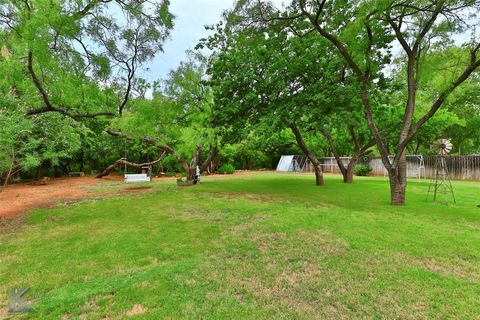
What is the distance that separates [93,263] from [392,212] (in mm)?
6302

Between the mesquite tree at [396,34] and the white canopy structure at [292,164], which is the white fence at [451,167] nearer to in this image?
the white canopy structure at [292,164]

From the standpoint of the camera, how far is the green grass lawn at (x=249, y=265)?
2457 mm

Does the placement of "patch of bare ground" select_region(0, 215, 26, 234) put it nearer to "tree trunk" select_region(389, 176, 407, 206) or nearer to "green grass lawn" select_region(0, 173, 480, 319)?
"green grass lawn" select_region(0, 173, 480, 319)

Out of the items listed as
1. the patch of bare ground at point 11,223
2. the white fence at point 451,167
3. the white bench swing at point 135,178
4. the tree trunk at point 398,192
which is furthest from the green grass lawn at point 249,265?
the white fence at point 451,167

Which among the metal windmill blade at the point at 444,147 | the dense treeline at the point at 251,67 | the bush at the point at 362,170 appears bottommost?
the bush at the point at 362,170

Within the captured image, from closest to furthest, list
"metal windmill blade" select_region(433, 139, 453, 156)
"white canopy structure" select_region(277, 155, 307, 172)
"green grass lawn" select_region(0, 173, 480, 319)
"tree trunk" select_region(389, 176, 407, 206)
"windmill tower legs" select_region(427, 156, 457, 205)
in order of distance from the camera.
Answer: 1. "green grass lawn" select_region(0, 173, 480, 319)
2. "tree trunk" select_region(389, 176, 407, 206)
3. "windmill tower legs" select_region(427, 156, 457, 205)
4. "metal windmill blade" select_region(433, 139, 453, 156)
5. "white canopy structure" select_region(277, 155, 307, 172)

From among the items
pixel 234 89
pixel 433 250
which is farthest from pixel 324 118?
pixel 433 250

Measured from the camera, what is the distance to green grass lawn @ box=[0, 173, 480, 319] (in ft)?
8.06

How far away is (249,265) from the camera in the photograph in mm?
3377

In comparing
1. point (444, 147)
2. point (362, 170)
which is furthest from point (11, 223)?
point (362, 170)

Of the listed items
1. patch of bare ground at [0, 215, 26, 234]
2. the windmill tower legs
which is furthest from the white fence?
patch of bare ground at [0, 215, 26, 234]

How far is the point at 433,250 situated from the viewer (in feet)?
12.6

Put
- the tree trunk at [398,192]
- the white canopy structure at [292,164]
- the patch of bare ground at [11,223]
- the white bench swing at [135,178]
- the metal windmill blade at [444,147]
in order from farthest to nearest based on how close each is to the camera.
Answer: the white canopy structure at [292,164], the white bench swing at [135,178], the metal windmill blade at [444,147], the tree trunk at [398,192], the patch of bare ground at [11,223]

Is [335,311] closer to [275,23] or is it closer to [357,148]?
[275,23]
